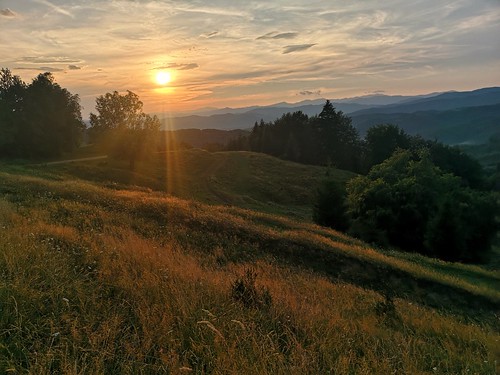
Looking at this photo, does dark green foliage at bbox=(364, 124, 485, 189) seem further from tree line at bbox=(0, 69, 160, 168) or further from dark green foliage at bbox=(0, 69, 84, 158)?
dark green foliage at bbox=(0, 69, 84, 158)

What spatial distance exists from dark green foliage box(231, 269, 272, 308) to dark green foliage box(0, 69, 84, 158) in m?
54.1

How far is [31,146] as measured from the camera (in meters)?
53.4

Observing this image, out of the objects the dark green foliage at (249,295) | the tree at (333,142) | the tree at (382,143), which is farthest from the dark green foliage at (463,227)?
the tree at (333,142)

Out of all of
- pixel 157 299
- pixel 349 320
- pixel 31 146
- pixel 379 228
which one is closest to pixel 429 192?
pixel 379 228

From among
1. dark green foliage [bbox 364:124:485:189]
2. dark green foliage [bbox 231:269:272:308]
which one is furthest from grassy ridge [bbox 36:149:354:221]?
dark green foliage [bbox 231:269:272:308]

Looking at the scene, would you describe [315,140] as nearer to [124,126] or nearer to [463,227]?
[124,126]

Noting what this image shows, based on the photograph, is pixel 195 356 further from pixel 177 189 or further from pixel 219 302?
pixel 177 189

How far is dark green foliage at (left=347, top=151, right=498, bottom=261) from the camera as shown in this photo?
3241 cm

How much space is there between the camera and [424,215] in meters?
36.4

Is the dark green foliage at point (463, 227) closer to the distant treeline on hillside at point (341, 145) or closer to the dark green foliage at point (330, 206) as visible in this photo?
the dark green foliage at point (330, 206)

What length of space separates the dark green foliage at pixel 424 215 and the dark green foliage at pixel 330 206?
1695 millimetres

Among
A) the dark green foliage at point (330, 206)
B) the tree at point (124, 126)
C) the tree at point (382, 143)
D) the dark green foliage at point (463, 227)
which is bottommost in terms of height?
the dark green foliage at point (463, 227)

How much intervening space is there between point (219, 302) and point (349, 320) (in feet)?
8.02

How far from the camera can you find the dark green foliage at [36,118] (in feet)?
168
